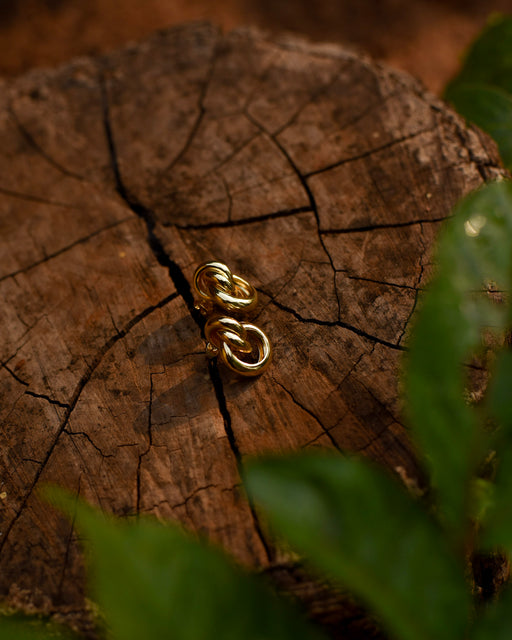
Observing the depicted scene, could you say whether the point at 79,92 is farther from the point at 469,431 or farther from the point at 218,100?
the point at 469,431

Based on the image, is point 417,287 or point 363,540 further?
point 417,287

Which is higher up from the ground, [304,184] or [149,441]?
[304,184]

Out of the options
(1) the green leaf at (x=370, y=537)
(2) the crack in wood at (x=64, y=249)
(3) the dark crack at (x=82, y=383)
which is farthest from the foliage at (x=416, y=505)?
(2) the crack in wood at (x=64, y=249)

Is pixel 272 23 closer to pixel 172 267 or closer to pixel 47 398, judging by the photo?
pixel 172 267

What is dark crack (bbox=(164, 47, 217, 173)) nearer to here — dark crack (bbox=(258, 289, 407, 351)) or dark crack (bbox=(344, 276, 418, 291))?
dark crack (bbox=(258, 289, 407, 351))

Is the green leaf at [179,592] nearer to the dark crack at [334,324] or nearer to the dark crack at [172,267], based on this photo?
the dark crack at [172,267]

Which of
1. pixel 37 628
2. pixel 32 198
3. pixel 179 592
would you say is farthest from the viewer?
pixel 32 198

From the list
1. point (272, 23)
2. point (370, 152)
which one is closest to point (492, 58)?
point (370, 152)
